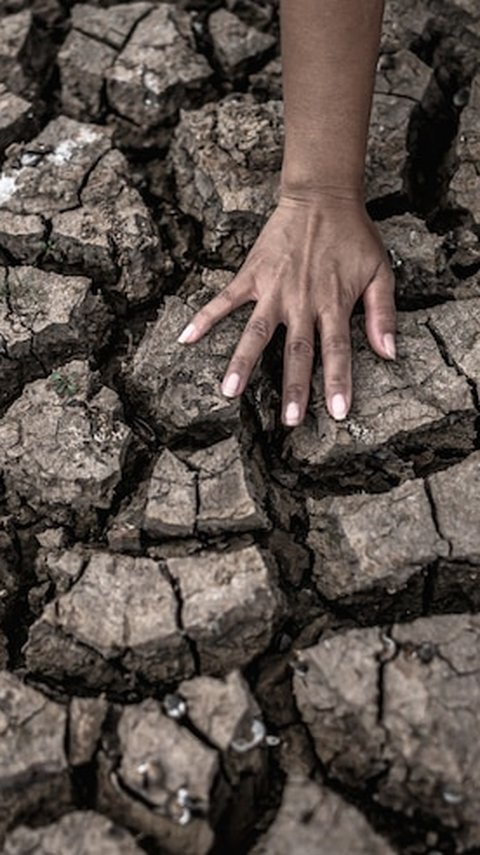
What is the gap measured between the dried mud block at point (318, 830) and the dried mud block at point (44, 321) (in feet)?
3.56

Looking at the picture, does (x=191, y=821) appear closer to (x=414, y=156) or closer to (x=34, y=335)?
(x=34, y=335)

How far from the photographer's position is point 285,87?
221 centimetres

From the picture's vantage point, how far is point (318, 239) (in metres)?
2.25

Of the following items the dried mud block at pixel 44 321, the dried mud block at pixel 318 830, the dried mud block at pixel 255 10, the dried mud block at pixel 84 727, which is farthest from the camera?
the dried mud block at pixel 255 10

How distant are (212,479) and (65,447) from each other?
316 millimetres

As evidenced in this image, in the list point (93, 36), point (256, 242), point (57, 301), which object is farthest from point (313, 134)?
point (93, 36)

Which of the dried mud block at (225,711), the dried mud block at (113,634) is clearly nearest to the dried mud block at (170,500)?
the dried mud block at (113,634)

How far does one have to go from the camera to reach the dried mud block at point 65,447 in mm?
2145

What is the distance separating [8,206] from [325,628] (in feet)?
4.12

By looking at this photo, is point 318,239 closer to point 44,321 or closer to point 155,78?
point 44,321

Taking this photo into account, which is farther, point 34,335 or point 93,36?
point 93,36

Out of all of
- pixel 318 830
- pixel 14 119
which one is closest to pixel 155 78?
pixel 14 119

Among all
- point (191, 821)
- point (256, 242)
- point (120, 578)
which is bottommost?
point (191, 821)

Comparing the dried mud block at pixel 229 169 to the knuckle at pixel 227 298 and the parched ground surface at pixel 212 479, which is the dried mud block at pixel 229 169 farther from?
the knuckle at pixel 227 298
